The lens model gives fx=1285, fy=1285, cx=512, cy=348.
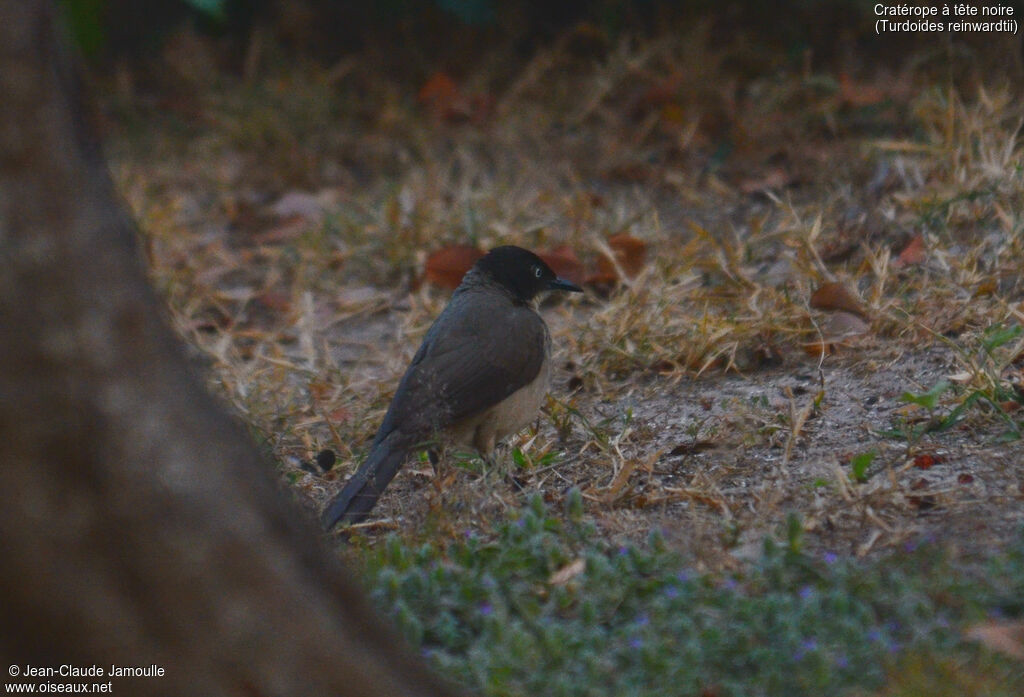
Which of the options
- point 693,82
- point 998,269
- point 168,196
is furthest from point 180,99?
point 998,269

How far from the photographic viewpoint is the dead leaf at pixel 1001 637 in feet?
9.12

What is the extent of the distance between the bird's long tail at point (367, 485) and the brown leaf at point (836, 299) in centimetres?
206

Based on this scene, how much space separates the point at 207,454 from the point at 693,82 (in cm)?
632

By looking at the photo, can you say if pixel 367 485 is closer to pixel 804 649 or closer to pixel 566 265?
pixel 804 649

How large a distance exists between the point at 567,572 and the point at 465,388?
51.0 inches

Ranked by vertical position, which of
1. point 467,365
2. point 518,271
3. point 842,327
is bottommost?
point 842,327

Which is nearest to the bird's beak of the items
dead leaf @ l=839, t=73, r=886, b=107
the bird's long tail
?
the bird's long tail

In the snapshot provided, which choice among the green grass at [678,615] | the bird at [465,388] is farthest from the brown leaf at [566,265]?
the green grass at [678,615]

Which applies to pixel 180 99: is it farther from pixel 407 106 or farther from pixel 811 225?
pixel 811 225

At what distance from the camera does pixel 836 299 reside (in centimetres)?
534

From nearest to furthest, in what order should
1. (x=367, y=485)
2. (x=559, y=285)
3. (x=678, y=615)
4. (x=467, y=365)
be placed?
(x=678, y=615) → (x=367, y=485) → (x=467, y=365) → (x=559, y=285)

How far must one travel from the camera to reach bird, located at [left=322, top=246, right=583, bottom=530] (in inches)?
165

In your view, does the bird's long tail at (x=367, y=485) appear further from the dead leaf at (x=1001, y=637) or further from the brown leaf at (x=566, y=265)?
the brown leaf at (x=566, y=265)

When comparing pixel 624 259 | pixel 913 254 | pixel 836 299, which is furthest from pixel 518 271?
pixel 913 254
